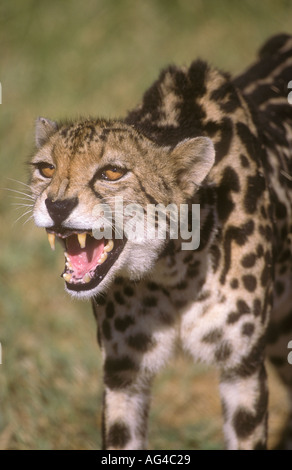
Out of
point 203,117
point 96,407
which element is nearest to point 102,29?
point 96,407

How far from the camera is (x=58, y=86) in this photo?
316 inches

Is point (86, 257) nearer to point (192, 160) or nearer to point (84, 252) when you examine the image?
point (84, 252)

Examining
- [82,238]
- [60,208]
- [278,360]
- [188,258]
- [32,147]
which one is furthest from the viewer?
[278,360]

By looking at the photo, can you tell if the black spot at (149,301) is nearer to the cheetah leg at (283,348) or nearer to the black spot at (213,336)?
the black spot at (213,336)

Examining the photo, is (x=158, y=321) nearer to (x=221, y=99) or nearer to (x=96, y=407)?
(x=221, y=99)

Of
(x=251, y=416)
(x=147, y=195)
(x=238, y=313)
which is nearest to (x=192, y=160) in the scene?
(x=147, y=195)

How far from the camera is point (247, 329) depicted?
10.8 ft

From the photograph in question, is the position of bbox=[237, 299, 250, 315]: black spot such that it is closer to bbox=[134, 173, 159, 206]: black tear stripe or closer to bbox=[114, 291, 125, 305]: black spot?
bbox=[114, 291, 125, 305]: black spot

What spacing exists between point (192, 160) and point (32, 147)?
35.2 inches

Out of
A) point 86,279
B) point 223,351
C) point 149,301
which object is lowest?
point 223,351

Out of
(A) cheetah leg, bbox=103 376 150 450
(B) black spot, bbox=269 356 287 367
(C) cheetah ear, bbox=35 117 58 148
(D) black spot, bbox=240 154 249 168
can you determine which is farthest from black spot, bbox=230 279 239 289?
(B) black spot, bbox=269 356 287 367

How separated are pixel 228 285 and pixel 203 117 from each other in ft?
2.32

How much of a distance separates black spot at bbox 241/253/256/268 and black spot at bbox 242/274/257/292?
1.7 inches

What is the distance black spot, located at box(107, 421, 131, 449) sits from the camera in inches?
136
